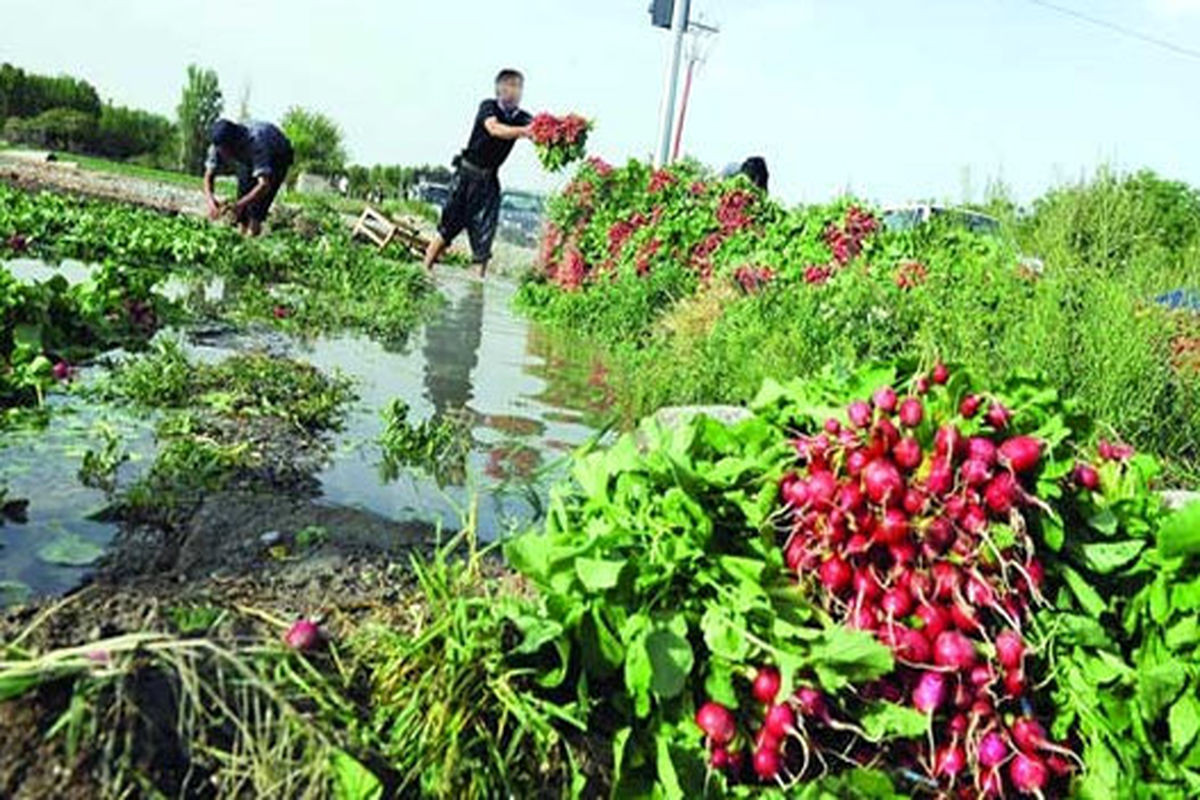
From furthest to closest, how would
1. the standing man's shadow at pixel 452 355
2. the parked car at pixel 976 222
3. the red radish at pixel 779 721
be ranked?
the parked car at pixel 976 222
the standing man's shadow at pixel 452 355
the red radish at pixel 779 721

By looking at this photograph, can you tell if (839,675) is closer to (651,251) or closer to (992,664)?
(992,664)

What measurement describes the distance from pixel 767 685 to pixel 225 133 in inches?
481

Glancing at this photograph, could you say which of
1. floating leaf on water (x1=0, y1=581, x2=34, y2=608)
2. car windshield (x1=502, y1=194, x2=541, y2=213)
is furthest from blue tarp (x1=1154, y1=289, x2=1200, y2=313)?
car windshield (x1=502, y1=194, x2=541, y2=213)

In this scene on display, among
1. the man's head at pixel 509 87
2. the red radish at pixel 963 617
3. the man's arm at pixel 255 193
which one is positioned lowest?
the red radish at pixel 963 617

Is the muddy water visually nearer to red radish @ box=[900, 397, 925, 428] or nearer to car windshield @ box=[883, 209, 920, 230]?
red radish @ box=[900, 397, 925, 428]

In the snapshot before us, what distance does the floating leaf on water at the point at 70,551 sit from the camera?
2523 mm

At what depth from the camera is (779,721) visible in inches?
67.4

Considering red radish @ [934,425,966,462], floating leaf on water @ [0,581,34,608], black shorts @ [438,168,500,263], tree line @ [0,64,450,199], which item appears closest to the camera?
red radish @ [934,425,966,462]

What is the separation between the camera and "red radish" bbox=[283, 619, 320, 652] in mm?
1725

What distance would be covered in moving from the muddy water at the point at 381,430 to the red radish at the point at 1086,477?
3.62 feet

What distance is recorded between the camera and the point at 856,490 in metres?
1.91

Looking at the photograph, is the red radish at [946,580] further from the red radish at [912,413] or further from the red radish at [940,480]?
the red radish at [912,413]

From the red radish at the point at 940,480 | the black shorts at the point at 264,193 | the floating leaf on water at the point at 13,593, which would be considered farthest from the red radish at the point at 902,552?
the black shorts at the point at 264,193

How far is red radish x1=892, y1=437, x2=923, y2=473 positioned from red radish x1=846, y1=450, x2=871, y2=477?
0.18 feet
